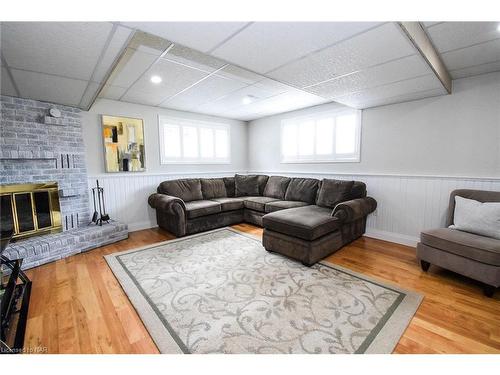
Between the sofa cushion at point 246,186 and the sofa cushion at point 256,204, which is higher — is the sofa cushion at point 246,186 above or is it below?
above

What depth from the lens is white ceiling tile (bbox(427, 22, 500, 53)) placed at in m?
1.69

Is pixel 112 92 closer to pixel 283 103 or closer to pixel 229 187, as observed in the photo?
pixel 229 187

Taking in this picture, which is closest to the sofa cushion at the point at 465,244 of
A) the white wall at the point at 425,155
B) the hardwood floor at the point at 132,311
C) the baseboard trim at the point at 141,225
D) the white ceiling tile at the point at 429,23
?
the hardwood floor at the point at 132,311

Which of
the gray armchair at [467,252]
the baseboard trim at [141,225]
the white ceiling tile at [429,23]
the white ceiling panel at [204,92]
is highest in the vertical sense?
the white ceiling panel at [204,92]

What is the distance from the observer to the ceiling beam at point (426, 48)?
5.06 ft

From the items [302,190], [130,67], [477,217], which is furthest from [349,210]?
[130,67]

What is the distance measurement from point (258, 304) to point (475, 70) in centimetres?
343

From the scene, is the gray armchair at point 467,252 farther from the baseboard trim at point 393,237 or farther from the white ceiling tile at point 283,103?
the white ceiling tile at point 283,103

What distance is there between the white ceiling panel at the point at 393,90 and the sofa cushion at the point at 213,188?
2.76 m

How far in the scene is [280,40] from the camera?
159 centimetres

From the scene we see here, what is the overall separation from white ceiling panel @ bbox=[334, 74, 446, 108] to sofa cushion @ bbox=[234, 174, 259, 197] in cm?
244

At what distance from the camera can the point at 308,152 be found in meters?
4.42

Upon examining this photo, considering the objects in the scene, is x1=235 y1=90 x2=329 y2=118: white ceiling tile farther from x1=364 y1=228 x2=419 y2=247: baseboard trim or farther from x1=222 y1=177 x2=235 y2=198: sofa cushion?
x1=364 y1=228 x2=419 y2=247: baseboard trim
